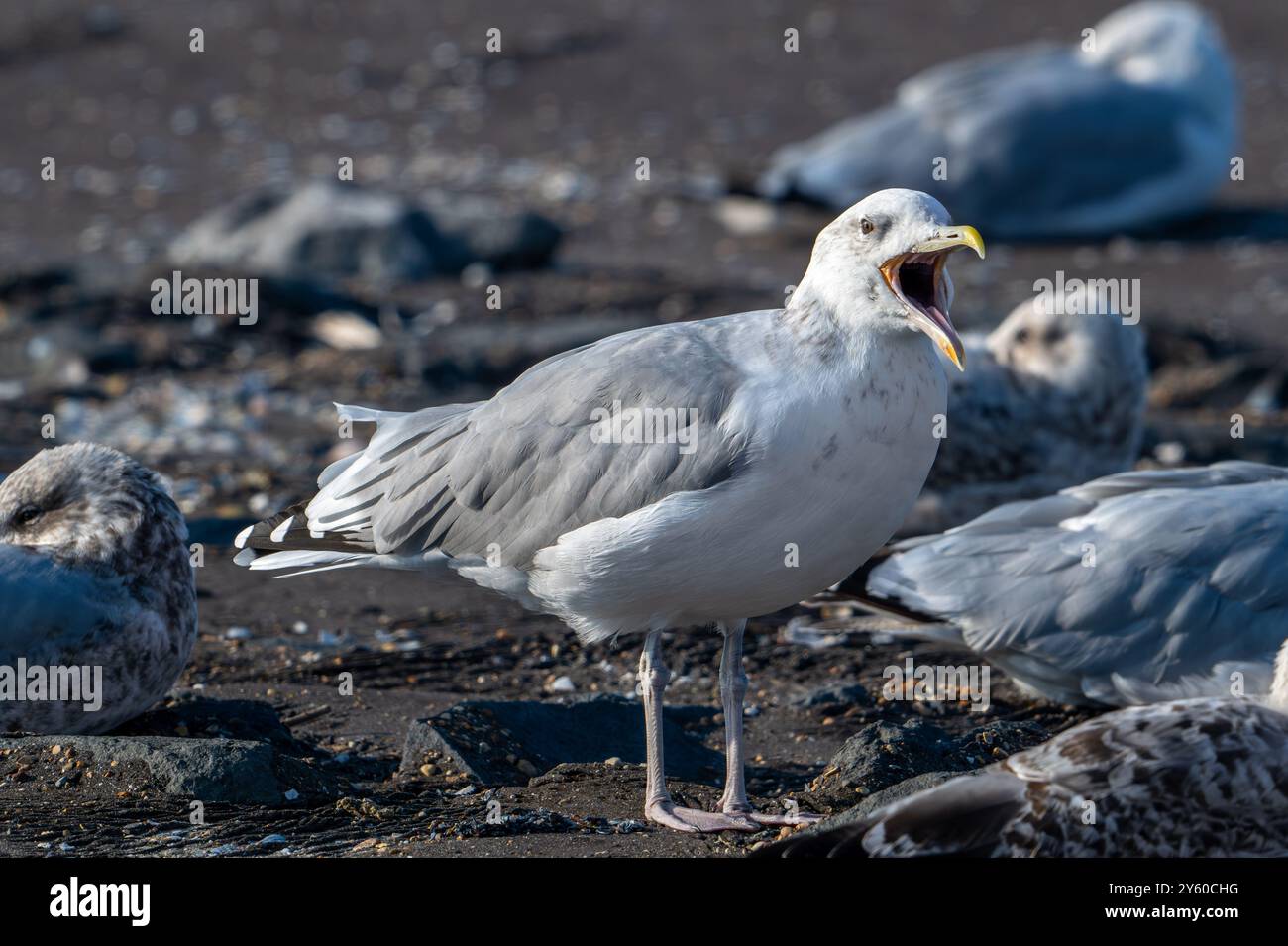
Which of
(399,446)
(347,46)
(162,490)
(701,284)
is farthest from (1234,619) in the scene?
(347,46)

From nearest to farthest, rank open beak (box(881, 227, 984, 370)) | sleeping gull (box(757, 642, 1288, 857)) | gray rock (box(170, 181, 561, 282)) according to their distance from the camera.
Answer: sleeping gull (box(757, 642, 1288, 857)), open beak (box(881, 227, 984, 370)), gray rock (box(170, 181, 561, 282))

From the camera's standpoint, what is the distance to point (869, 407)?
4352mm

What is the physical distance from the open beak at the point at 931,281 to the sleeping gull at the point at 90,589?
2.33m

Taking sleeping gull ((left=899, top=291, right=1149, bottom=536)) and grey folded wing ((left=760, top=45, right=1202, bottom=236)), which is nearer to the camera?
sleeping gull ((left=899, top=291, right=1149, bottom=536))

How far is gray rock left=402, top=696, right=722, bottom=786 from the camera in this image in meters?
5.01

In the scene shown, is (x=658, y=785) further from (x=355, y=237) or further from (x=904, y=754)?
(x=355, y=237)

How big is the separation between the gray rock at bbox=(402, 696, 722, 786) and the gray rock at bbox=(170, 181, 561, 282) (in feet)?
21.1

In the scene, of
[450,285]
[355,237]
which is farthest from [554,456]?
[355,237]

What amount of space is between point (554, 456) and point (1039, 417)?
3.71 metres

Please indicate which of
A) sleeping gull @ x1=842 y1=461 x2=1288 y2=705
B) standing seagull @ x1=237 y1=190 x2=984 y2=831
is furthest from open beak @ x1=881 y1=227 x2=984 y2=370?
sleeping gull @ x1=842 y1=461 x2=1288 y2=705

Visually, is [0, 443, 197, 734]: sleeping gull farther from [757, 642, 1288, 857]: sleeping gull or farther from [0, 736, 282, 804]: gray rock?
[757, 642, 1288, 857]: sleeping gull

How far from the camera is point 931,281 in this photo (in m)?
4.48

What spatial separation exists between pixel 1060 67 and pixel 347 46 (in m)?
6.93

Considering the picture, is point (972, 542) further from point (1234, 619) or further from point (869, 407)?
point (869, 407)
